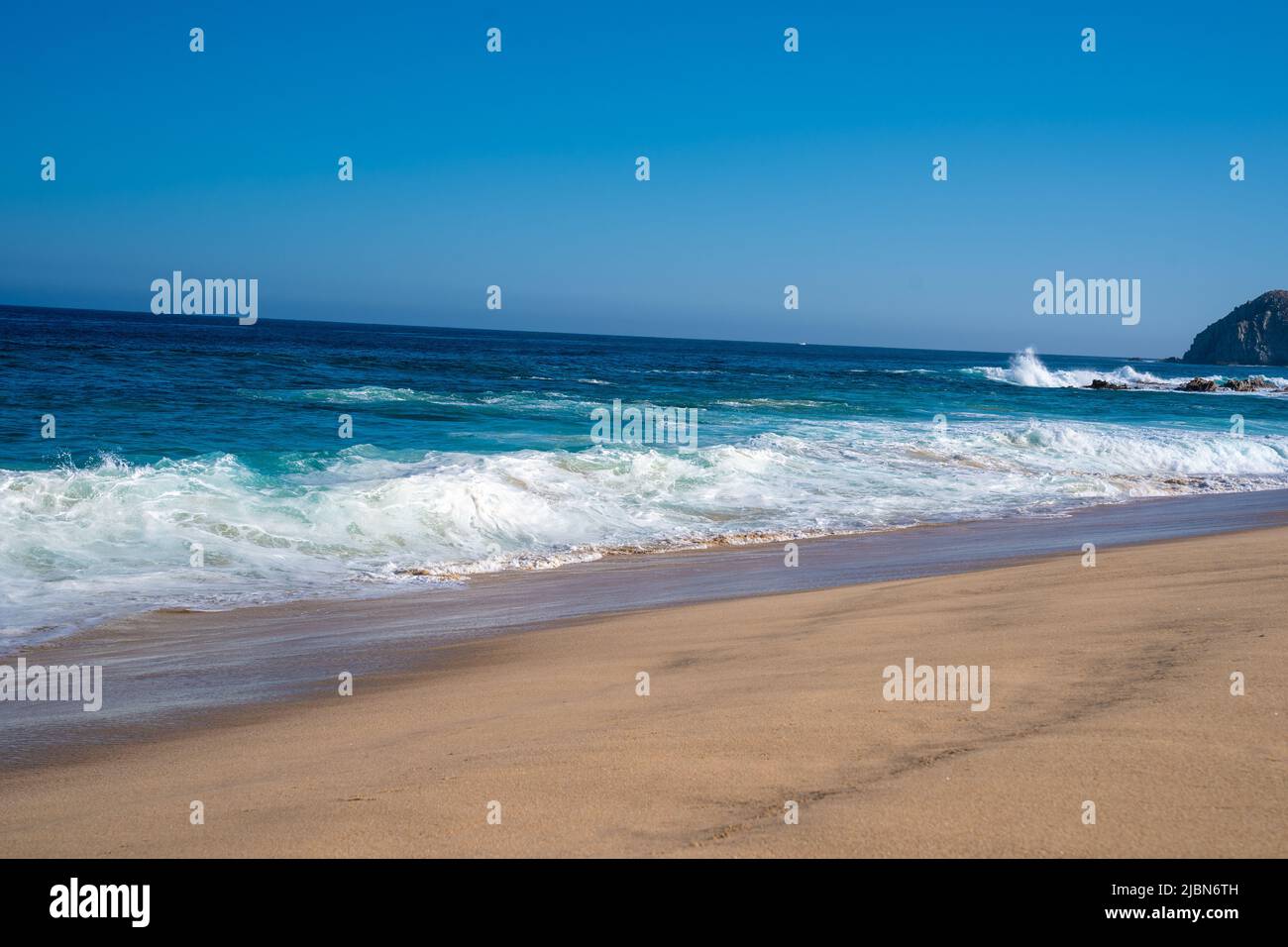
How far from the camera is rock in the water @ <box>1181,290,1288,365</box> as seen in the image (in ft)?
479

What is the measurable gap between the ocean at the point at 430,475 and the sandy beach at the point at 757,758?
3.82 metres

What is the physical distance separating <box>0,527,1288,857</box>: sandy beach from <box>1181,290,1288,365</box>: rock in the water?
169 meters

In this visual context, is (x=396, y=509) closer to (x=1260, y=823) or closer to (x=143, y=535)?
(x=143, y=535)

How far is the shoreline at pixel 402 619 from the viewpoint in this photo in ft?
18.4

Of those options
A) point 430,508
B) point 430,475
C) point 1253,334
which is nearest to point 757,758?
point 430,508

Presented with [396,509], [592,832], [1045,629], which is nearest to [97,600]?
[396,509]

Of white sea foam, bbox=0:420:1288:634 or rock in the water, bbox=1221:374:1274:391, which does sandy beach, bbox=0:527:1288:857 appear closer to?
white sea foam, bbox=0:420:1288:634

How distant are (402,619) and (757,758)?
503 centimetres

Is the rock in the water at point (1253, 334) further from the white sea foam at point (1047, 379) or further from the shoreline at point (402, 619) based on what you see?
the shoreline at point (402, 619)

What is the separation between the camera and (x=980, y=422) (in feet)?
98.8

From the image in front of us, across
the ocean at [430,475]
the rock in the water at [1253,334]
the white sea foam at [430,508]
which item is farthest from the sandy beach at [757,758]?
the rock in the water at [1253,334]

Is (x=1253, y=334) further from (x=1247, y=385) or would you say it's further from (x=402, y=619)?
(x=402, y=619)

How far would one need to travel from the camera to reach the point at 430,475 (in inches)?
546
